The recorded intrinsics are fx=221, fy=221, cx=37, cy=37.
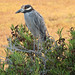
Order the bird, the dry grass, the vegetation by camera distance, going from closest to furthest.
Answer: the vegetation
the bird
the dry grass

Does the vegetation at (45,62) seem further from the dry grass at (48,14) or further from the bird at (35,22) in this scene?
the dry grass at (48,14)

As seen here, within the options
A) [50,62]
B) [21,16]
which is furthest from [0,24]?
[50,62]

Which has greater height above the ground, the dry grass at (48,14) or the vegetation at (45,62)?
the dry grass at (48,14)

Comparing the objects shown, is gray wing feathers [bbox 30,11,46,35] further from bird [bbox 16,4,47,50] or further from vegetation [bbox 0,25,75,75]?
vegetation [bbox 0,25,75,75]

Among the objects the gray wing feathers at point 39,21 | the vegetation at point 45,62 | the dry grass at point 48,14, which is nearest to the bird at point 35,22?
the gray wing feathers at point 39,21

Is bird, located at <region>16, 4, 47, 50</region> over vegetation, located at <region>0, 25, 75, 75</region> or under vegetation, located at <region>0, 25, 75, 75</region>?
over

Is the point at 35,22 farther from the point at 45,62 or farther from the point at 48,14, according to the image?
the point at 48,14

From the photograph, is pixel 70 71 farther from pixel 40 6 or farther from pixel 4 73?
pixel 40 6

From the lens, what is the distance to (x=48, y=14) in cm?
1638

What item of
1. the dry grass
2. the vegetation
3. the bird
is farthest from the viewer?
the dry grass

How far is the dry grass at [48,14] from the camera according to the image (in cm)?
1224

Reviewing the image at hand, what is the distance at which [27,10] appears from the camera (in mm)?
4762

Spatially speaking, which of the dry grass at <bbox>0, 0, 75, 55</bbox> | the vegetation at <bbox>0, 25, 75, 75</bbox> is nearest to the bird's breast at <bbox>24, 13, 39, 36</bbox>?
the vegetation at <bbox>0, 25, 75, 75</bbox>

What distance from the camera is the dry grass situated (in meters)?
12.2
